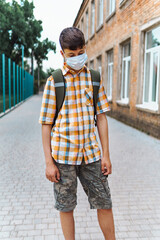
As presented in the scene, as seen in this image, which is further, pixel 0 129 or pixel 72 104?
pixel 0 129

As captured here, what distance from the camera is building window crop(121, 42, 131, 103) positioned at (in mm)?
12789

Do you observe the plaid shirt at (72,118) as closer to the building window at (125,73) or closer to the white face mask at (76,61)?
the white face mask at (76,61)

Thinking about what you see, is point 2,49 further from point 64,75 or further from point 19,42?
point 64,75

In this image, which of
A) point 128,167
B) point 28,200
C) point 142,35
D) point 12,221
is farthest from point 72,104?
point 142,35

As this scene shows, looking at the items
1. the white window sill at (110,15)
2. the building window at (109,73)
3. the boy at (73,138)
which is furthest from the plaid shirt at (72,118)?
the building window at (109,73)

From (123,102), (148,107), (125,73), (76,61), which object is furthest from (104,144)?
(125,73)

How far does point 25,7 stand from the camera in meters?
39.4

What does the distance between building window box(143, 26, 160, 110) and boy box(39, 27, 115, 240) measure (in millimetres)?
7178

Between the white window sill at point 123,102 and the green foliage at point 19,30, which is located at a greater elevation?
the green foliage at point 19,30

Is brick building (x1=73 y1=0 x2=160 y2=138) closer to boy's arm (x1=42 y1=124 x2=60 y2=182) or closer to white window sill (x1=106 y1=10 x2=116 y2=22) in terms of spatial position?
white window sill (x1=106 y1=10 x2=116 y2=22)

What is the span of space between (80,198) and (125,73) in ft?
33.0

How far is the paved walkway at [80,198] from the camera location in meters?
3.02

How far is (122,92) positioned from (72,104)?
462 inches

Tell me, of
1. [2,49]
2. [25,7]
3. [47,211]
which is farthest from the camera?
[25,7]
